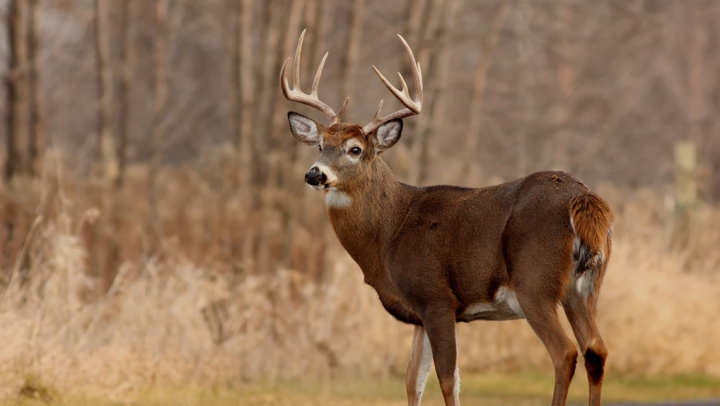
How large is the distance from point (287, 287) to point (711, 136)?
25719 mm

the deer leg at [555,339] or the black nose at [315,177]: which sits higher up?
the black nose at [315,177]

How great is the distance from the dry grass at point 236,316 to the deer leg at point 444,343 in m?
3.80

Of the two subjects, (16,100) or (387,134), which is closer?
(387,134)

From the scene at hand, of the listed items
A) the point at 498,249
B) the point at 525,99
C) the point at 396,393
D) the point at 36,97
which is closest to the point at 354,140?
the point at 498,249

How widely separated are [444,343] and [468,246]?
700 millimetres

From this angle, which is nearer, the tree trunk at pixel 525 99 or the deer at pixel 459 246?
the deer at pixel 459 246

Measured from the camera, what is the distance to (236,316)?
44.1ft

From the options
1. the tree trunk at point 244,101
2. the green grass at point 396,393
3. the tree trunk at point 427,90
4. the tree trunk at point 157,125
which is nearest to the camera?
the green grass at point 396,393

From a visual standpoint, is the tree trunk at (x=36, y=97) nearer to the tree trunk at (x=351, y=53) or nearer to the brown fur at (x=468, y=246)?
the tree trunk at (x=351, y=53)

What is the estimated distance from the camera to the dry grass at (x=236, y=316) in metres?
11.1

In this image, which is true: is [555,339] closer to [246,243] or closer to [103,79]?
[246,243]

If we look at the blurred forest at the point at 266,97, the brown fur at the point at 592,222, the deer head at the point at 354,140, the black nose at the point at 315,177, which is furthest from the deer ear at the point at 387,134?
the blurred forest at the point at 266,97

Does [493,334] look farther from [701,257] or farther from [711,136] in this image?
[711,136]

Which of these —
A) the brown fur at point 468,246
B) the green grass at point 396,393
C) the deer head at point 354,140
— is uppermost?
the deer head at point 354,140
